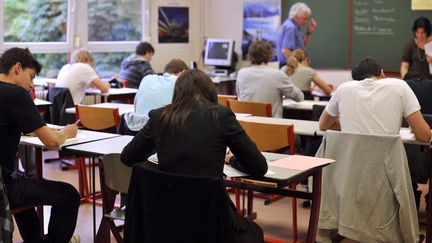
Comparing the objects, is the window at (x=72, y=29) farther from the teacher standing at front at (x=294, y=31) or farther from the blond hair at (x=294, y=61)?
the blond hair at (x=294, y=61)

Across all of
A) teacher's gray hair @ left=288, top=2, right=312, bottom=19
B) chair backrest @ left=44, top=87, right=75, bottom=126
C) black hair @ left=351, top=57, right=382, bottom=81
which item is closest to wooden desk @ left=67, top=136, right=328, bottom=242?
black hair @ left=351, top=57, right=382, bottom=81

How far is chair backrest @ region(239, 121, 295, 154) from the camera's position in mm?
4061

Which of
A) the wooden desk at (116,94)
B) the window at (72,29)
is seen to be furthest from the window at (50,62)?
the wooden desk at (116,94)

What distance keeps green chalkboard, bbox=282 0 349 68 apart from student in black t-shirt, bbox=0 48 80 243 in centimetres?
517

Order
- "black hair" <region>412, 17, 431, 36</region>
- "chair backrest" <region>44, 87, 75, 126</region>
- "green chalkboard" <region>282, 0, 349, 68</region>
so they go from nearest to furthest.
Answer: "chair backrest" <region>44, 87, 75, 126</region>
"black hair" <region>412, 17, 431, 36</region>
"green chalkboard" <region>282, 0, 349, 68</region>

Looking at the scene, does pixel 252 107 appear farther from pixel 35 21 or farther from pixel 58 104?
pixel 35 21

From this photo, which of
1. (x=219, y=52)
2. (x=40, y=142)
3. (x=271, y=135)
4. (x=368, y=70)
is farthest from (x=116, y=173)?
(x=219, y=52)

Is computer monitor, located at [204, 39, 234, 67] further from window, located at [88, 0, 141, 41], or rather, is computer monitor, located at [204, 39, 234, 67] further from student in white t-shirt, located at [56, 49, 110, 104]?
student in white t-shirt, located at [56, 49, 110, 104]

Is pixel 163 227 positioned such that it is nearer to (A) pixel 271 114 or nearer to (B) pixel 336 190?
(B) pixel 336 190

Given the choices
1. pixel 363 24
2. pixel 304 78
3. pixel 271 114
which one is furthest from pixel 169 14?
pixel 271 114

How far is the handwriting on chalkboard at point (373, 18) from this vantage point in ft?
24.9

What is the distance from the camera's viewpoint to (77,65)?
6332mm

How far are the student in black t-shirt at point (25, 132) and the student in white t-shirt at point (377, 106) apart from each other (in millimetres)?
1644

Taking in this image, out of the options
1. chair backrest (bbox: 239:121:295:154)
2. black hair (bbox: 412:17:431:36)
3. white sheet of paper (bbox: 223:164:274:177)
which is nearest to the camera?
white sheet of paper (bbox: 223:164:274:177)
